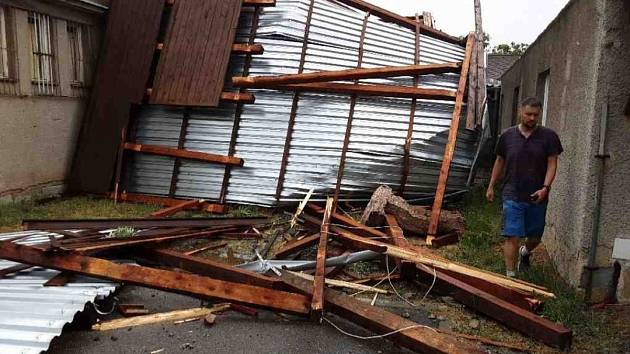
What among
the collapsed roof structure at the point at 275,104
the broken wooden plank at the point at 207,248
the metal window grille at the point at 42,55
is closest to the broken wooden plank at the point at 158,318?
the broken wooden plank at the point at 207,248

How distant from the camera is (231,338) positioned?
4.10m

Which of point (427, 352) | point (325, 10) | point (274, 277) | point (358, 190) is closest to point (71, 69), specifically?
point (325, 10)

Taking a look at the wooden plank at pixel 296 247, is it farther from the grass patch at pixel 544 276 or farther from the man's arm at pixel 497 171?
the man's arm at pixel 497 171

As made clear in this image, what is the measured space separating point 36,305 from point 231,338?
55.4 inches

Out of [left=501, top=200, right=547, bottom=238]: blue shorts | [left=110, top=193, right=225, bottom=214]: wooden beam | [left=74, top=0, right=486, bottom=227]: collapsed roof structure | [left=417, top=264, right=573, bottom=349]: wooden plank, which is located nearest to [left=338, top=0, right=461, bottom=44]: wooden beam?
[left=74, top=0, right=486, bottom=227]: collapsed roof structure

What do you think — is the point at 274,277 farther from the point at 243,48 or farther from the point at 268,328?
the point at 243,48

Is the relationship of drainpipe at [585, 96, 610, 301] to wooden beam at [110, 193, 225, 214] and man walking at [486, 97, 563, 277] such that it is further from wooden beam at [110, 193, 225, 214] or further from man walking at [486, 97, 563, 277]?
wooden beam at [110, 193, 225, 214]

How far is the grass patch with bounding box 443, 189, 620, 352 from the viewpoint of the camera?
164 inches

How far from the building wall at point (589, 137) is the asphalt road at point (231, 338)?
1.59 meters

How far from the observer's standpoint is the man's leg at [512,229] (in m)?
5.11

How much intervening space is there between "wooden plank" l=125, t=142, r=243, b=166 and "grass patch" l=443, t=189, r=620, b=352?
364 centimetres

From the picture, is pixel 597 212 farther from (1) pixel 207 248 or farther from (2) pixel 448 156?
(1) pixel 207 248

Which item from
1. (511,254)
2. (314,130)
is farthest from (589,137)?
(314,130)

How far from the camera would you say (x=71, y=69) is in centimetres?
973
